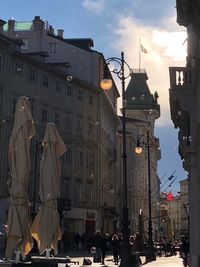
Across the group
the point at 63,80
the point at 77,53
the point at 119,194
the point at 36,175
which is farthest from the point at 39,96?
the point at 119,194

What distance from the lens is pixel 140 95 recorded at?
10394cm

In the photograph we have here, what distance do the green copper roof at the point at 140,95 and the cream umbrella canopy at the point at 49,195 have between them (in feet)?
280

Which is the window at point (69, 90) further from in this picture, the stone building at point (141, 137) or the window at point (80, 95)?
the stone building at point (141, 137)

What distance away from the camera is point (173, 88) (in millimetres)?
19078

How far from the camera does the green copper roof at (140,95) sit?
10356cm

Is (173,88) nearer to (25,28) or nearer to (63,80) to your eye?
(63,80)

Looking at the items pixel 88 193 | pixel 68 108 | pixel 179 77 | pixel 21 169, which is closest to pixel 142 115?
pixel 88 193

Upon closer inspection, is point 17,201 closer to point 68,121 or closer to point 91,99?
point 68,121

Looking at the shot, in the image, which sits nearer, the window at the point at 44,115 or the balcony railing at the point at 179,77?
the balcony railing at the point at 179,77

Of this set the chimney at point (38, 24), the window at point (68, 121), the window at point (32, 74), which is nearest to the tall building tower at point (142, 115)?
the chimney at point (38, 24)

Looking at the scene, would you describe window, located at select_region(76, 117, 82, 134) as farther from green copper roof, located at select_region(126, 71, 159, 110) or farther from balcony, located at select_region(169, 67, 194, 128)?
green copper roof, located at select_region(126, 71, 159, 110)

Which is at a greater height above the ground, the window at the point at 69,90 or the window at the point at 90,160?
the window at the point at 69,90

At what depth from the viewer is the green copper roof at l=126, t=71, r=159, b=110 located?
340 ft

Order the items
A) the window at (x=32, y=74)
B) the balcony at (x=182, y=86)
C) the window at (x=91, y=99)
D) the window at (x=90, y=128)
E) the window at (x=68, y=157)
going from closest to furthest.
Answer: the balcony at (x=182, y=86)
the window at (x=32, y=74)
the window at (x=68, y=157)
the window at (x=90, y=128)
the window at (x=91, y=99)
